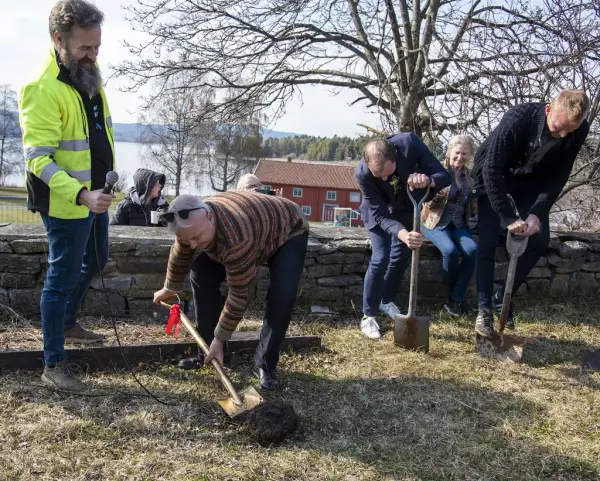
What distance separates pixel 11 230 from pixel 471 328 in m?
3.78

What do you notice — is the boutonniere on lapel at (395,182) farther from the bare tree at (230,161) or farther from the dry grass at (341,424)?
the bare tree at (230,161)

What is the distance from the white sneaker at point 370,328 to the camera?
4238 millimetres

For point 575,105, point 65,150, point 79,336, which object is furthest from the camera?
point 79,336

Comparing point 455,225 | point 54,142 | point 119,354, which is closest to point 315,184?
point 455,225

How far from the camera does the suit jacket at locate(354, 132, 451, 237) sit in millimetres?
4113

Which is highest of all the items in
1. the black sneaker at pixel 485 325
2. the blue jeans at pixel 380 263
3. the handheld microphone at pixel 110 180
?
the handheld microphone at pixel 110 180

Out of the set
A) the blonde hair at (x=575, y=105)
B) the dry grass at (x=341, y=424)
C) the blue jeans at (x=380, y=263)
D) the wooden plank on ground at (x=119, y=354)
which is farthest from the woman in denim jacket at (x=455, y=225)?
the wooden plank on ground at (x=119, y=354)

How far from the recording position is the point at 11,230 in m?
4.31

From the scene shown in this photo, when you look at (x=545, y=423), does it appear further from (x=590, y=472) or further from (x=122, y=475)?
(x=122, y=475)

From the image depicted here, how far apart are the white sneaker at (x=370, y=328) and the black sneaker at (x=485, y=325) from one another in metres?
0.74

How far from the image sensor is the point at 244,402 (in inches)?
112

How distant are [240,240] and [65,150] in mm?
1050

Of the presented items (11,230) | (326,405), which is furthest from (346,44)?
(326,405)

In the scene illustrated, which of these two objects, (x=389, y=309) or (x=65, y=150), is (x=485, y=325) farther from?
(x=65, y=150)
